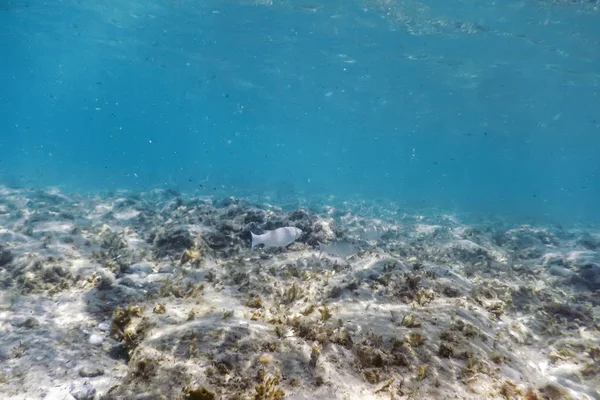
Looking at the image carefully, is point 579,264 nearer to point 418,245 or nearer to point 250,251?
point 418,245

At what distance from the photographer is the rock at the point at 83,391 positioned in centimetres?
356

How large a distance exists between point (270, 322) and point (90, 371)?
208 centimetres

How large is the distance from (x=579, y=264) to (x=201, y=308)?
10.9 metres

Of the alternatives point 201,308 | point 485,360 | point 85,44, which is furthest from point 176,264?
point 85,44

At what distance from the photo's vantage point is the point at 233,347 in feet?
11.4

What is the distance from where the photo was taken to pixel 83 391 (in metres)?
3.62

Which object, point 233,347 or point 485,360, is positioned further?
point 485,360

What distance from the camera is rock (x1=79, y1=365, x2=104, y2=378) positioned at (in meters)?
3.89

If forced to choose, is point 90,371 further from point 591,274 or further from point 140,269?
point 591,274

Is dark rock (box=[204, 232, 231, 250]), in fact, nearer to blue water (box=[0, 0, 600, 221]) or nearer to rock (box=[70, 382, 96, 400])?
rock (box=[70, 382, 96, 400])

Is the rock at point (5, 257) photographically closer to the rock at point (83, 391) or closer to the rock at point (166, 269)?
the rock at point (166, 269)

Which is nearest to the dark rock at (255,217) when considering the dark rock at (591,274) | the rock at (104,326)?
the rock at (104,326)

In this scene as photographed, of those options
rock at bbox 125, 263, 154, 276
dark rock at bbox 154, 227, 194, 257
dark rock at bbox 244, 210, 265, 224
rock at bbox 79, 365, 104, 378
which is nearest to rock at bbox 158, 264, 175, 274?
rock at bbox 125, 263, 154, 276

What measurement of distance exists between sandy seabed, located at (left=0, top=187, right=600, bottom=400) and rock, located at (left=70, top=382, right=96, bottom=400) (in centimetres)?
1
